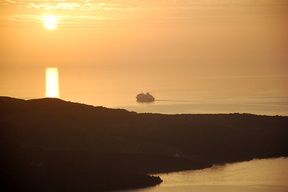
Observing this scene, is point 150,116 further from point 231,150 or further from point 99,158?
point 99,158

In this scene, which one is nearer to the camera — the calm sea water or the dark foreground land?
the calm sea water

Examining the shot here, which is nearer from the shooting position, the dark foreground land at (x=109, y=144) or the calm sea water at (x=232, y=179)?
the calm sea water at (x=232, y=179)

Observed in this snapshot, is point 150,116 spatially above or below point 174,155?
above

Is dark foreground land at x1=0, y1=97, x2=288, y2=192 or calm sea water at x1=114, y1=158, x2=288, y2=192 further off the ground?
dark foreground land at x1=0, y1=97, x2=288, y2=192

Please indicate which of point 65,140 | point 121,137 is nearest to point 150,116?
point 121,137
